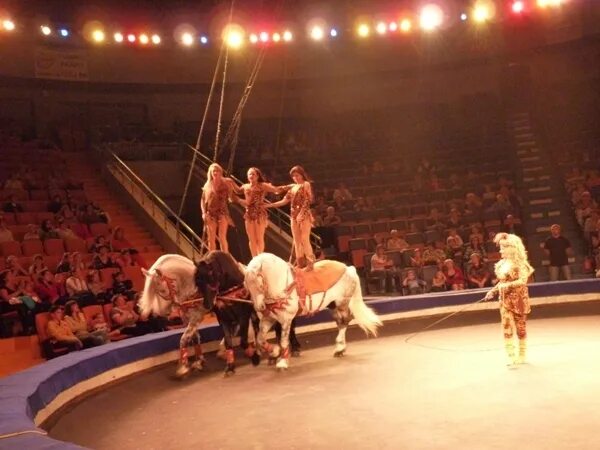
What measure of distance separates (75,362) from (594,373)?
473 centimetres

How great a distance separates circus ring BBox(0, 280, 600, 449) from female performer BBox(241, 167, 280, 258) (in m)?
1.31

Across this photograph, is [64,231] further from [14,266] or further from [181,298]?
[181,298]

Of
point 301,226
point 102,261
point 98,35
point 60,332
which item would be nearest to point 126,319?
point 60,332

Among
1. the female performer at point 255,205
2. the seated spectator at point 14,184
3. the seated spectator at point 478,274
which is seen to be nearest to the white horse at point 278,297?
the female performer at point 255,205

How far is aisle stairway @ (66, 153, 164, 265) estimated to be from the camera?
14461 millimetres

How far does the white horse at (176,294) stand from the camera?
6.89m

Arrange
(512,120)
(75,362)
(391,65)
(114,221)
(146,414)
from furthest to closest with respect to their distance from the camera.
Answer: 1. (391,65)
2. (512,120)
3. (114,221)
4. (75,362)
5. (146,414)

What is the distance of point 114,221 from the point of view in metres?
15.5

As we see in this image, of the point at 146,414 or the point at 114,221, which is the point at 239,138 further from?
the point at 146,414

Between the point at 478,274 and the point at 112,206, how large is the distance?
891 cm

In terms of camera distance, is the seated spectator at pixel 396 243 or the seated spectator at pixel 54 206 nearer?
the seated spectator at pixel 54 206

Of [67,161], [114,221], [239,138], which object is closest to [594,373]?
[114,221]

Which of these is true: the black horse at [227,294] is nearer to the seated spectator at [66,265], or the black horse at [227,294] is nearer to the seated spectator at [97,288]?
the seated spectator at [97,288]

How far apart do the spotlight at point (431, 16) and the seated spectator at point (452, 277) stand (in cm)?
998
